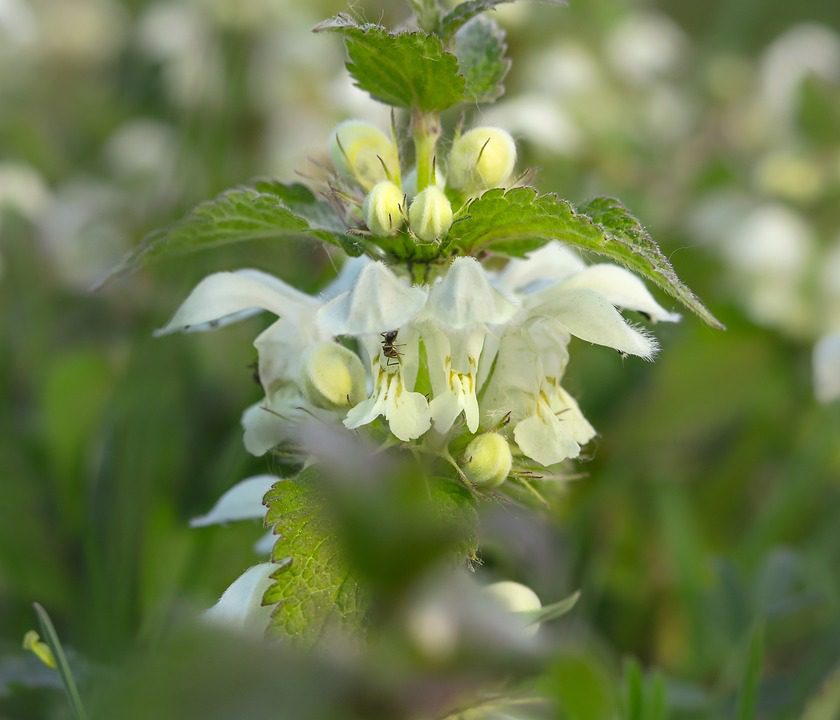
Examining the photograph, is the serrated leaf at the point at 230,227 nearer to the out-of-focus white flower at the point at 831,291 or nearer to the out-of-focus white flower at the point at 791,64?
the out-of-focus white flower at the point at 831,291

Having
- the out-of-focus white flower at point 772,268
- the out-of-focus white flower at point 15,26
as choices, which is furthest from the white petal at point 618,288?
the out-of-focus white flower at point 15,26

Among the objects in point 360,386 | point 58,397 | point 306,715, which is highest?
point 306,715

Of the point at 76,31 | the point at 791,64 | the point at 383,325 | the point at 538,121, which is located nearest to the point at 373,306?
the point at 383,325

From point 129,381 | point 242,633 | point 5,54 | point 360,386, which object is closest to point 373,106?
point 129,381

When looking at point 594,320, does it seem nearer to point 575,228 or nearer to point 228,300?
point 575,228

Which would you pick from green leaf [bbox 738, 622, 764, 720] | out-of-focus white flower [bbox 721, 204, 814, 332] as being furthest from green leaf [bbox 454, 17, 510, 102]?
out-of-focus white flower [bbox 721, 204, 814, 332]

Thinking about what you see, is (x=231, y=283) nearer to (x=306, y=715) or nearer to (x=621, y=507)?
(x=306, y=715)

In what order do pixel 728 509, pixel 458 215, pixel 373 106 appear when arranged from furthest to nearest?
pixel 373 106, pixel 728 509, pixel 458 215
